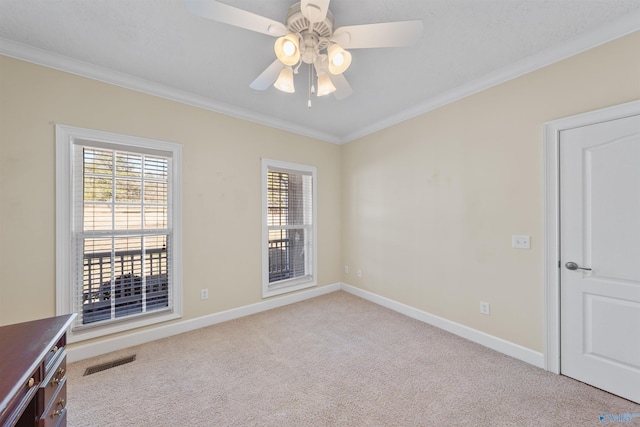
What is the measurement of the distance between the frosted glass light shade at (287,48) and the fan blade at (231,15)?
0.06 metres

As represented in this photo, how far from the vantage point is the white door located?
1.75m

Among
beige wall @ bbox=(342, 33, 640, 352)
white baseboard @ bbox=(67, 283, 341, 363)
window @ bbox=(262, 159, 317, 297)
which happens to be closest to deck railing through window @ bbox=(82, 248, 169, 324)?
white baseboard @ bbox=(67, 283, 341, 363)

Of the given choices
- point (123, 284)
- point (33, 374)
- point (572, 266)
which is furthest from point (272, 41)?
point (572, 266)

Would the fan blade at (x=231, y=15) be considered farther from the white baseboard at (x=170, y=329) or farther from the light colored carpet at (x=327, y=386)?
the white baseboard at (x=170, y=329)

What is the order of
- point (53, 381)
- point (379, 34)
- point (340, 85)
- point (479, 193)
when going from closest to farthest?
point (53, 381) < point (379, 34) < point (340, 85) < point (479, 193)

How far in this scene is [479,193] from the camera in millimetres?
2564

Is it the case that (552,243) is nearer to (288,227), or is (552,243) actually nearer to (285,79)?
(285,79)

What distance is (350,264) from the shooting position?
13.8 feet

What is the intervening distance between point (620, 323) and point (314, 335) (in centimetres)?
251

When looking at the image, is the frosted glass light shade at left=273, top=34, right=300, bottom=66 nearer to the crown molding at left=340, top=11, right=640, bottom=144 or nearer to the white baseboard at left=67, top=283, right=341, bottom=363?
the crown molding at left=340, top=11, right=640, bottom=144

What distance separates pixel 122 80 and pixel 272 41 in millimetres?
1636

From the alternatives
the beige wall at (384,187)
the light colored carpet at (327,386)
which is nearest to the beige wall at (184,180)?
the beige wall at (384,187)

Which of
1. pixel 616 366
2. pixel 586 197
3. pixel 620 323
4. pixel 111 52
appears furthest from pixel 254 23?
pixel 616 366

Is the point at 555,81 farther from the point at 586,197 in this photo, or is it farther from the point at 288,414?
the point at 288,414
